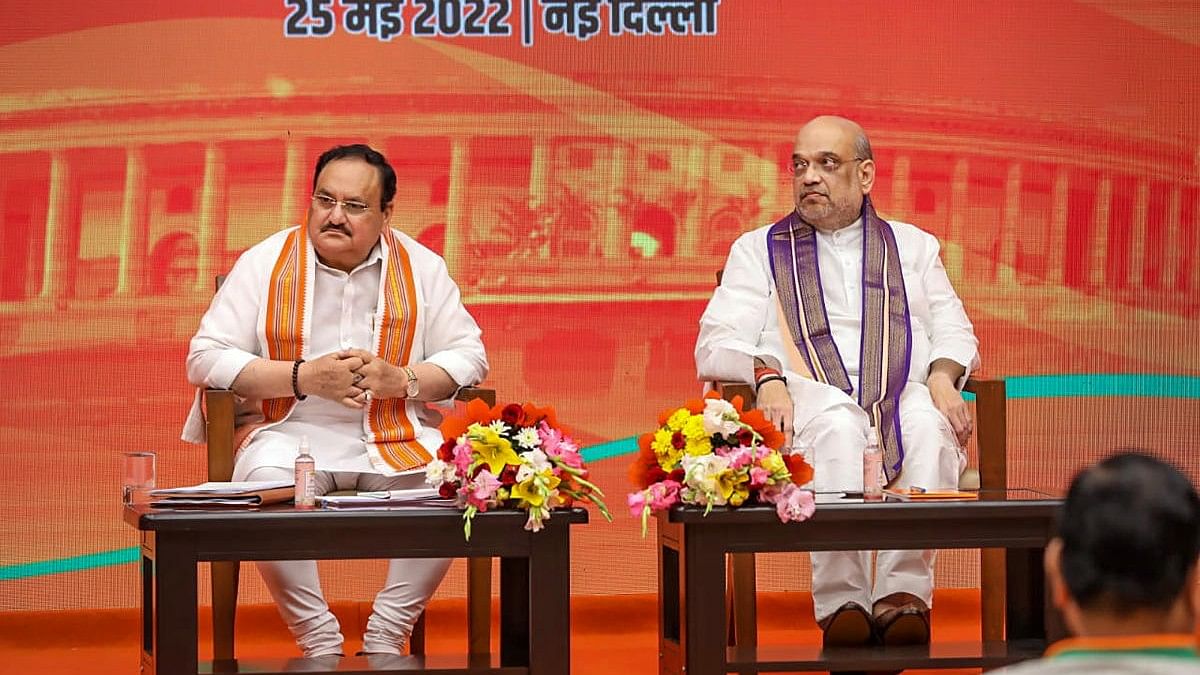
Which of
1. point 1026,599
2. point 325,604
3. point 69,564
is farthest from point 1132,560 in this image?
point 69,564

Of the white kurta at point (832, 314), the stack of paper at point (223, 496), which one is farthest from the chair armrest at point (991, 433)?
the stack of paper at point (223, 496)

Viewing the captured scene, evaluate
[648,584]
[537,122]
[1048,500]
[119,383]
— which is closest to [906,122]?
[537,122]

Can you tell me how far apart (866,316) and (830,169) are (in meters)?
0.44

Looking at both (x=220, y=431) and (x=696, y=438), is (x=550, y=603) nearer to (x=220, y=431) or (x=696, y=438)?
(x=696, y=438)

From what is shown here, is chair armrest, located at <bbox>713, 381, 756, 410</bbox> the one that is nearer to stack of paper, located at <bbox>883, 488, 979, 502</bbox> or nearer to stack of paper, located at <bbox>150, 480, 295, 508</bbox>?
stack of paper, located at <bbox>883, 488, 979, 502</bbox>

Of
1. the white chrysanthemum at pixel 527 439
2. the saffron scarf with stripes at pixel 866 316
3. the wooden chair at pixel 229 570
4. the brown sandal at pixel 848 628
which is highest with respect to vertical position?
the saffron scarf with stripes at pixel 866 316

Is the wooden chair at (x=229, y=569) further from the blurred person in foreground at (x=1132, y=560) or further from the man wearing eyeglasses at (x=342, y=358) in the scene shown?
the blurred person in foreground at (x=1132, y=560)

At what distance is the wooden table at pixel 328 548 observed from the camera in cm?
363

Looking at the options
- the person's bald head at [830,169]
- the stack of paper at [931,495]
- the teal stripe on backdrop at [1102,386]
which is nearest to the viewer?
the stack of paper at [931,495]

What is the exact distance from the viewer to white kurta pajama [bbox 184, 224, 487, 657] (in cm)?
430

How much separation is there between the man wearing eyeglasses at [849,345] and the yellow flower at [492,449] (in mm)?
1027

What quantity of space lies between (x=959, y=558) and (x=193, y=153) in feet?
9.79

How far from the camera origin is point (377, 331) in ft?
15.2

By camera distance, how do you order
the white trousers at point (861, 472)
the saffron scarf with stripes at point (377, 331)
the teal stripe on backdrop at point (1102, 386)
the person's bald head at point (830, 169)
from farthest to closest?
the teal stripe on backdrop at point (1102, 386) → the person's bald head at point (830, 169) → the saffron scarf with stripes at point (377, 331) → the white trousers at point (861, 472)
